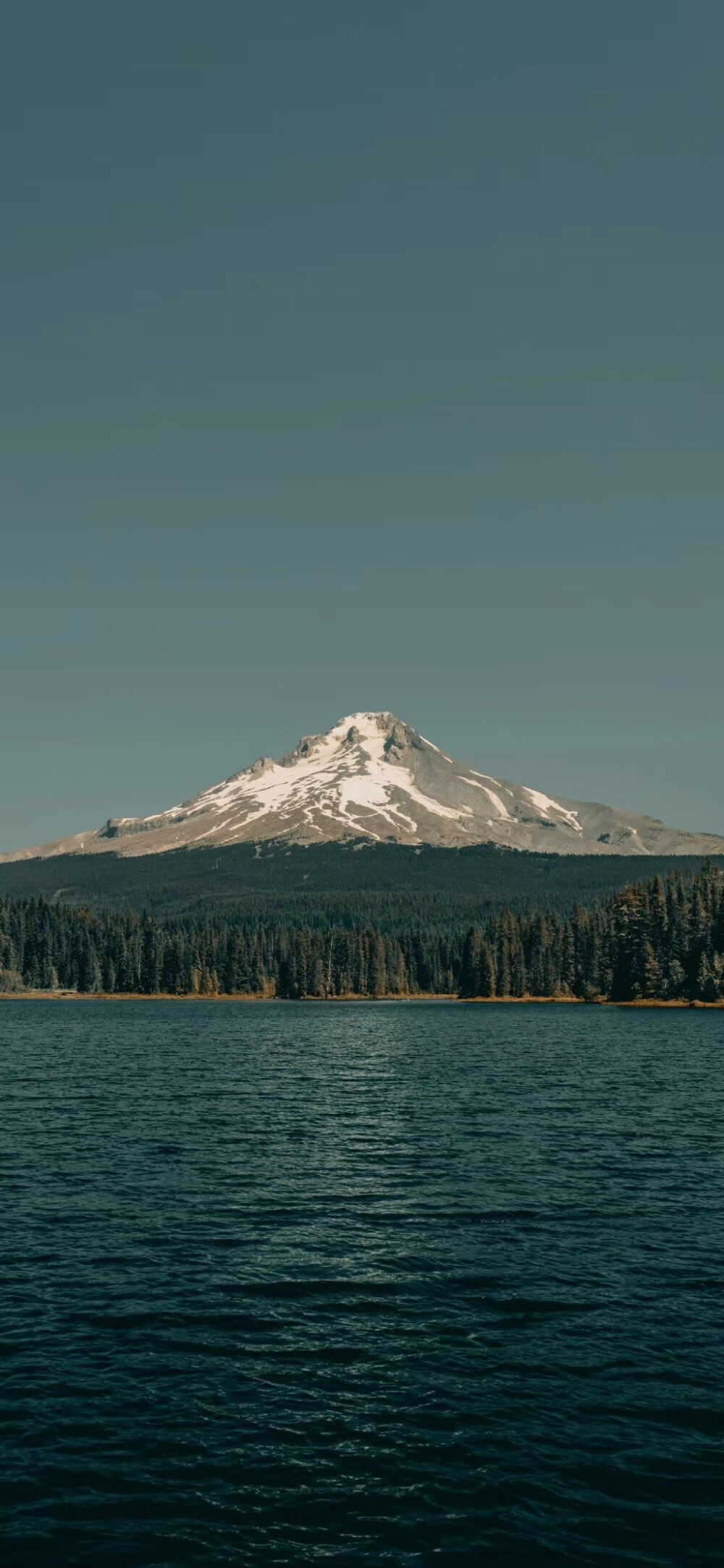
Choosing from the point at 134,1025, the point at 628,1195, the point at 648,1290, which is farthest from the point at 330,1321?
the point at 134,1025

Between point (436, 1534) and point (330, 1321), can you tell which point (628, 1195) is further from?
point (436, 1534)

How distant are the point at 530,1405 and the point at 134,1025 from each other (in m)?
165

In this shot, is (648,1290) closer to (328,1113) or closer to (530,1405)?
(530,1405)

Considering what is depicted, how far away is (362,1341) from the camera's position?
105ft

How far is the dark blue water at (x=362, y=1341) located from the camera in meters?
22.3

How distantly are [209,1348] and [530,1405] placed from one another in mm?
9285

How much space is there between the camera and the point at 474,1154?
59312mm

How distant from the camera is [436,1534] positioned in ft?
71.2

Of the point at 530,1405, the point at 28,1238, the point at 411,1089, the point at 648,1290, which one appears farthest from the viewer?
the point at 411,1089

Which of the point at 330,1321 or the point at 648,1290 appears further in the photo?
the point at 648,1290

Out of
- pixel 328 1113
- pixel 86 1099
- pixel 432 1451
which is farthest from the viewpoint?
pixel 86 1099

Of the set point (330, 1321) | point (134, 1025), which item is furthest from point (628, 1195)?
point (134, 1025)

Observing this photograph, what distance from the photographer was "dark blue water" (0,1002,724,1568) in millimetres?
22281

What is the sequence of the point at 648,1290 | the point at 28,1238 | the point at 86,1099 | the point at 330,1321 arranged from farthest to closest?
the point at 86,1099 → the point at 28,1238 → the point at 648,1290 → the point at 330,1321
